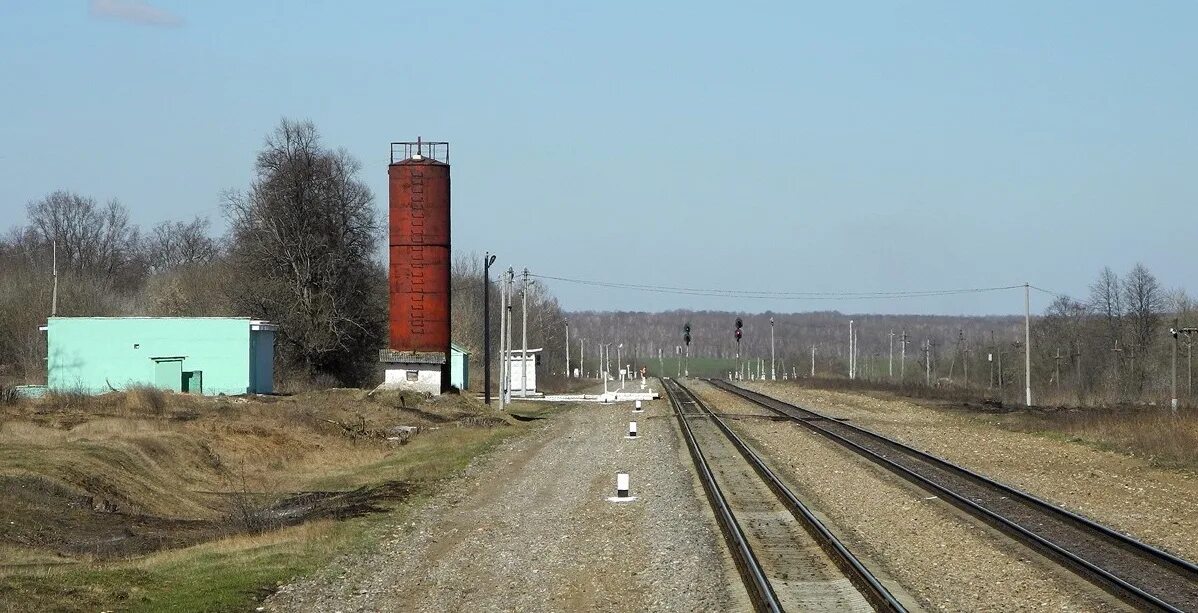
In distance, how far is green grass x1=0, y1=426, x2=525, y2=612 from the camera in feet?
41.8

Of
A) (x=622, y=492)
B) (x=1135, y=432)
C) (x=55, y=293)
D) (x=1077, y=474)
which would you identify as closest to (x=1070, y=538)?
(x=622, y=492)

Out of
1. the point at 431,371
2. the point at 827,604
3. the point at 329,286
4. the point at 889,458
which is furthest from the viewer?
the point at 329,286

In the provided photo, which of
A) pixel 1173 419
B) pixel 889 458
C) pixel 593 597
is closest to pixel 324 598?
pixel 593 597

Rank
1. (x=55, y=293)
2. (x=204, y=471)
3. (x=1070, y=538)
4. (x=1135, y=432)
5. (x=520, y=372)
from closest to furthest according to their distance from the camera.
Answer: (x=1070, y=538)
(x=204, y=471)
(x=1135, y=432)
(x=55, y=293)
(x=520, y=372)

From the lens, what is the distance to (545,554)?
51.5ft

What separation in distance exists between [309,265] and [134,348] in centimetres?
1589

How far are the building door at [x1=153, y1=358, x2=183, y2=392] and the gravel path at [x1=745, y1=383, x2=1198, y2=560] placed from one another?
1028 inches

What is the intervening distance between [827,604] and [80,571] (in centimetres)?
877

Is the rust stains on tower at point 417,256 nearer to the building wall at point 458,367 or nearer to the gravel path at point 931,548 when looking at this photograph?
the building wall at point 458,367

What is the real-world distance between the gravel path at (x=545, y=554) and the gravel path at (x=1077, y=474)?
621cm

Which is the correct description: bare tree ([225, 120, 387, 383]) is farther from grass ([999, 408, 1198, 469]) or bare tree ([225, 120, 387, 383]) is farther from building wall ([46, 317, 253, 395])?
grass ([999, 408, 1198, 469])

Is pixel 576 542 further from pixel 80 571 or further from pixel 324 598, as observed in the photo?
pixel 80 571

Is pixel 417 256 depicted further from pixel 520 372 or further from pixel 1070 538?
pixel 1070 538

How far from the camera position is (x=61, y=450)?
24.1 m
